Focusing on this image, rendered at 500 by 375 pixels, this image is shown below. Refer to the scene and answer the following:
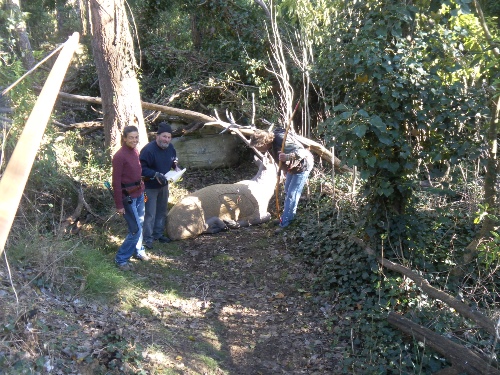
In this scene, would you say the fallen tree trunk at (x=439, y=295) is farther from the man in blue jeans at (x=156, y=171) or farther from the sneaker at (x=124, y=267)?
the sneaker at (x=124, y=267)

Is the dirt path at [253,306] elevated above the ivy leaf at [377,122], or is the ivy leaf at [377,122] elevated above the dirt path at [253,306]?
the ivy leaf at [377,122]

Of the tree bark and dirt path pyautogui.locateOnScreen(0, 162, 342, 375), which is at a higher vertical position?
the tree bark

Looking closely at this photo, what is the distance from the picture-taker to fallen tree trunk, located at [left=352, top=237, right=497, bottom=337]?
15.1ft

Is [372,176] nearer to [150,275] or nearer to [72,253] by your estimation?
[150,275]

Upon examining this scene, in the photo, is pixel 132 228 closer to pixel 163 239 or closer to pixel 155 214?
pixel 155 214

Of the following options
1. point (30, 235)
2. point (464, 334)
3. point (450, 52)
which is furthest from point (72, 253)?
point (450, 52)

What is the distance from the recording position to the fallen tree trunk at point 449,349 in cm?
432

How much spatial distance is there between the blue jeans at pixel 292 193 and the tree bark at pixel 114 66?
2.69m

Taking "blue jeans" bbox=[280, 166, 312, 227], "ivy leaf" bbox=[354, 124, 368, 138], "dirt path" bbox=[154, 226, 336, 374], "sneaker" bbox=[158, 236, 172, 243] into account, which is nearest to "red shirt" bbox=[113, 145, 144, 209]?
"dirt path" bbox=[154, 226, 336, 374]

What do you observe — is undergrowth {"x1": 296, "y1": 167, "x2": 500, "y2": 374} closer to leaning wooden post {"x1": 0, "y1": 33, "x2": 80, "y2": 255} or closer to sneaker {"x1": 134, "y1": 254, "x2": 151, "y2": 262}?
sneaker {"x1": 134, "y1": 254, "x2": 151, "y2": 262}

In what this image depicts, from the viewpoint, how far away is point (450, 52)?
5.56 m

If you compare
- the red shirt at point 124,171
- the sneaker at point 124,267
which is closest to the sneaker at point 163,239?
→ the sneaker at point 124,267

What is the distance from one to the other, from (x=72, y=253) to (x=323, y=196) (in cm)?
442

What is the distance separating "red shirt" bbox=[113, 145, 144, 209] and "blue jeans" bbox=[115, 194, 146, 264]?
0.46ft
